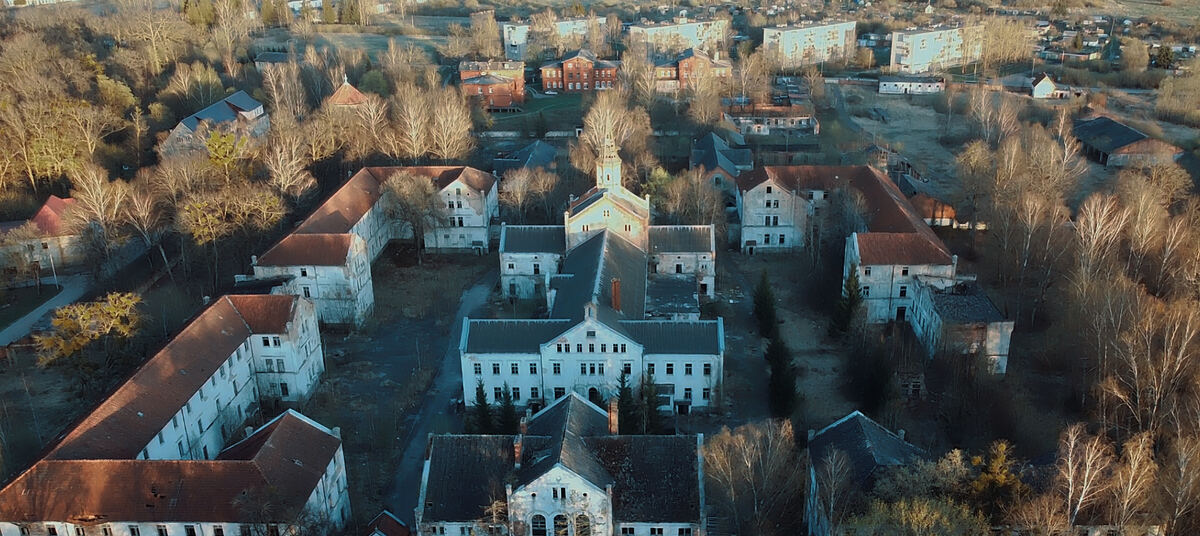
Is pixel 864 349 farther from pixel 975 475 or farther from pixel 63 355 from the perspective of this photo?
pixel 63 355

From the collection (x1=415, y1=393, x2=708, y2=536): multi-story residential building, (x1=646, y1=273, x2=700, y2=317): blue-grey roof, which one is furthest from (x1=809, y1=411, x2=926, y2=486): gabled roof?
(x1=646, y1=273, x2=700, y2=317): blue-grey roof

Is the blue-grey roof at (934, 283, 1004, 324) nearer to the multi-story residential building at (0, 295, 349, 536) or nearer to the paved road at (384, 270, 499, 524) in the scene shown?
the paved road at (384, 270, 499, 524)

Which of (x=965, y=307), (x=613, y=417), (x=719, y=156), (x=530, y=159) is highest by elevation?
(x=530, y=159)

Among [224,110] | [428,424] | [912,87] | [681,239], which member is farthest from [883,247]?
[912,87]

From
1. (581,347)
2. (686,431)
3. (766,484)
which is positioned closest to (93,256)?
(581,347)

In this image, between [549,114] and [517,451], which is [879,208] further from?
[549,114]

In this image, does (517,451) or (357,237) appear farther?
(357,237)

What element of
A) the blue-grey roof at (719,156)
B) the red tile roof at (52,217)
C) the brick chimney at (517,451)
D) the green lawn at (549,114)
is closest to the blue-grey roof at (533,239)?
the blue-grey roof at (719,156)
